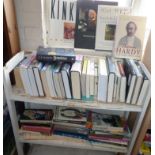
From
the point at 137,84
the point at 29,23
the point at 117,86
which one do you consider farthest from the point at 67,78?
the point at 29,23

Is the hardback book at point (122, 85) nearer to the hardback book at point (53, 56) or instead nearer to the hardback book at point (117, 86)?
the hardback book at point (117, 86)

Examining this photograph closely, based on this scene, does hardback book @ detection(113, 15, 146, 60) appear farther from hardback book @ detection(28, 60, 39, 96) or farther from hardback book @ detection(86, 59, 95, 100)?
hardback book @ detection(28, 60, 39, 96)

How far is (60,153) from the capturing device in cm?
156

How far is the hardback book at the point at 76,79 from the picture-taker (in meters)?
1.07

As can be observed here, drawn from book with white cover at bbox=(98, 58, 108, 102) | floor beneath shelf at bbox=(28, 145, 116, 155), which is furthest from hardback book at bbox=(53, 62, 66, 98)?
floor beneath shelf at bbox=(28, 145, 116, 155)

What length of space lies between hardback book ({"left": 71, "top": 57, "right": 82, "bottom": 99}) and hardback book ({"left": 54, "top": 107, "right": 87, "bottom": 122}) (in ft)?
0.88

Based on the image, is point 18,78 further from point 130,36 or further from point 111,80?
point 130,36

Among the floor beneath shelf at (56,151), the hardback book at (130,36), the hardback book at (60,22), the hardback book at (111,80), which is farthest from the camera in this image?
the floor beneath shelf at (56,151)

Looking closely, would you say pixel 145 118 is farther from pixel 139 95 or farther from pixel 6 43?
pixel 6 43

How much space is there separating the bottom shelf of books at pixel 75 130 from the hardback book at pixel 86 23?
512 millimetres

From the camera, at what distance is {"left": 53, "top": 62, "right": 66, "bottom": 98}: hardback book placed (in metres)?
1.09

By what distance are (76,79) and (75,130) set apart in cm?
48

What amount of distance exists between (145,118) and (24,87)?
2.58 ft

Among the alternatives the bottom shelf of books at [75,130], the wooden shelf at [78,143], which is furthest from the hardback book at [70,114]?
the wooden shelf at [78,143]
